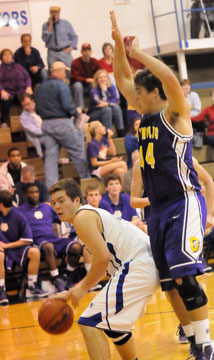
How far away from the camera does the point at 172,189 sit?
4105mm

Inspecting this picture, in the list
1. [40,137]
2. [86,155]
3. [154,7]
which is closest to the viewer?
[86,155]

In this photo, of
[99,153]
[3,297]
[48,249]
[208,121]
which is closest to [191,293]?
[3,297]

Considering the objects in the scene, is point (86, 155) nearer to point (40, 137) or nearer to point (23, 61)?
point (40, 137)

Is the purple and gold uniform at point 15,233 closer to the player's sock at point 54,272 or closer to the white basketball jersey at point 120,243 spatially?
the player's sock at point 54,272

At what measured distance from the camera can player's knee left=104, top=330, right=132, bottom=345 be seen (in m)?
4.11

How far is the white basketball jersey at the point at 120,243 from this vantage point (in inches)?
164

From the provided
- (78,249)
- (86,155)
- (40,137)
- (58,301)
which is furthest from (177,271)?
(40,137)

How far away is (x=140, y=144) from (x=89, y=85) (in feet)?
27.8

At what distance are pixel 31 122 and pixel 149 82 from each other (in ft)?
24.7

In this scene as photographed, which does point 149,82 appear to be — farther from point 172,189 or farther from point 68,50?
point 68,50

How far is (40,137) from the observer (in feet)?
37.6

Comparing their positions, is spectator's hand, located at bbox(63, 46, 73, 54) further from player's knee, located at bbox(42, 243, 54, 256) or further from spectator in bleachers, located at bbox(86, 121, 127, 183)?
player's knee, located at bbox(42, 243, 54, 256)

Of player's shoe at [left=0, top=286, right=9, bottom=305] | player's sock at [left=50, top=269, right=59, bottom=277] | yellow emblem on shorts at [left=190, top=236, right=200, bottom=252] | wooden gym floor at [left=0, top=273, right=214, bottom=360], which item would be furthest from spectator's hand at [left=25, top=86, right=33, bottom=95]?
yellow emblem on shorts at [left=190, top=236, right=200, bottom=252]

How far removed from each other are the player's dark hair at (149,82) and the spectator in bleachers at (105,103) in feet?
23.7
